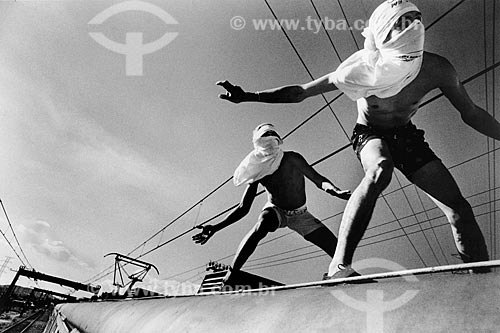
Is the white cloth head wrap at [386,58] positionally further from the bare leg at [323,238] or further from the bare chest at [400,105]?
the bare leg at [323,238]

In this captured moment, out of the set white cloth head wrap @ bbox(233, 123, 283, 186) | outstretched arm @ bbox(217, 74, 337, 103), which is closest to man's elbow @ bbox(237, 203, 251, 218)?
white cloth head wrap @ bbox(233, 123, 283, 186)

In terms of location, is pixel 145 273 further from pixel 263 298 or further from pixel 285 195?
pixel 263 298

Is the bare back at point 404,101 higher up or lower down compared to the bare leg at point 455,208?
higher up

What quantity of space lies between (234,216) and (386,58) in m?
1.71

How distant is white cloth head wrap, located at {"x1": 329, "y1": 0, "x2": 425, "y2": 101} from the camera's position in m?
1.74

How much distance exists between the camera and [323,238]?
256cm

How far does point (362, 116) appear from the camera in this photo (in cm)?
202

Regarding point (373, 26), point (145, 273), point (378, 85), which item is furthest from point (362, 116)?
point (145, 273)

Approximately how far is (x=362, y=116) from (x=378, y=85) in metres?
0.23

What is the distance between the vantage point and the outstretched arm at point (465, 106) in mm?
1741

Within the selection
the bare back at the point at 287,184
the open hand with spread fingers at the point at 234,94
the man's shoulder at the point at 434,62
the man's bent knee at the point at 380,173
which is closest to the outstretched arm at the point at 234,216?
the bare back at the point at 287,184

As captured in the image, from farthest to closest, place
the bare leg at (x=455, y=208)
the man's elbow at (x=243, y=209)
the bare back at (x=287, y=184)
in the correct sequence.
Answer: the man's elbow at (x=243, y=209) < the bare back at (x=287, y=184) < the bare leg at (x=455, y=208)

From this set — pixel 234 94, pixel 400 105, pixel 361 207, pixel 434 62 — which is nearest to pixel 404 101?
pixel 400 105

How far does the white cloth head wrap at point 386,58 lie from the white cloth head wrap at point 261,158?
0.88m
